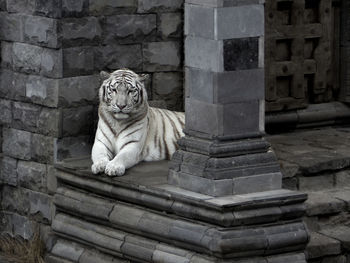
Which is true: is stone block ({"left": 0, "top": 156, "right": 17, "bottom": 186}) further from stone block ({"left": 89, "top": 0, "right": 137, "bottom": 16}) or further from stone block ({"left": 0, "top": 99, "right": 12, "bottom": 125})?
stone block ({"left": 89, "top": 0, "right": 137, "bottom": 16})

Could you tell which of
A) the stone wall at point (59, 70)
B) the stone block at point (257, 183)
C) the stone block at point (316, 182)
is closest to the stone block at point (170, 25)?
the stone wall at point (59, 70)

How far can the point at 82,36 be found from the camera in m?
13.9

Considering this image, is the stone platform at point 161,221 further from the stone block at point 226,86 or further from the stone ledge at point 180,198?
the stone block at point 226,86

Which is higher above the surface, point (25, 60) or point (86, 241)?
point (25, 60)

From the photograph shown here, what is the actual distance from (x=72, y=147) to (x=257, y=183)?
80.5 inches

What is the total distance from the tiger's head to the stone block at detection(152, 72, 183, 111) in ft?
2.19

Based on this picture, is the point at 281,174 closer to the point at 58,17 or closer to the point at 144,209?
the point at 144,209

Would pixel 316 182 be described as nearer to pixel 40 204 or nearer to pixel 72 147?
pixel 72 147

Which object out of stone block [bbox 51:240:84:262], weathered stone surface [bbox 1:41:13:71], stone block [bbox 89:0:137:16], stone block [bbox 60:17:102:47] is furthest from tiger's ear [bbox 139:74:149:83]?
stone block [bbox 51:240:84:262]

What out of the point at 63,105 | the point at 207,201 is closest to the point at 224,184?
the point at 207,201

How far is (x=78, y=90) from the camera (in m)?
14.0

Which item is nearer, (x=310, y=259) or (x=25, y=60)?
(x=310, y=259)

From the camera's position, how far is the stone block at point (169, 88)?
14383 millimetres

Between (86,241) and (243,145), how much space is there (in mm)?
1794
